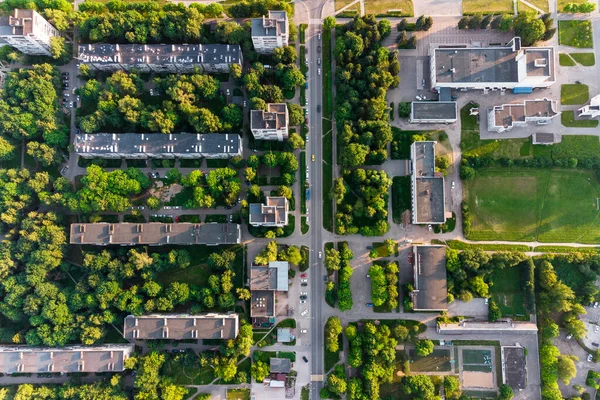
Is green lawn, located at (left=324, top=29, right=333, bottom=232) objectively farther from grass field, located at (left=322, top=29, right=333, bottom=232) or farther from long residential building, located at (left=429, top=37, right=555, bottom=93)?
long residential building, located at (left=429, top=37, right=555, bottom=93)

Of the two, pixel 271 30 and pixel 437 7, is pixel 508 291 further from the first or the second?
pixel 271 30

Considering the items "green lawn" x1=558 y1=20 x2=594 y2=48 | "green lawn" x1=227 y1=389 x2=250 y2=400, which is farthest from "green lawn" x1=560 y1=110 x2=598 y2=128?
"green lawn" x1=227 y1=389 x2=250 y2=400

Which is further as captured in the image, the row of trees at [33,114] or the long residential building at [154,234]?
the row of trees at [33,114]

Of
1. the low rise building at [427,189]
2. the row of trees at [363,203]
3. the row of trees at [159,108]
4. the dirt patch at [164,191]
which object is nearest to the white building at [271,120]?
the row of trees at [159,108]

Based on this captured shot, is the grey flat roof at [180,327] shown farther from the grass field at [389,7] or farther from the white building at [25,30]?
the grass field at [389,7]

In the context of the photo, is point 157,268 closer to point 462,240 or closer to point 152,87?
point 152,87

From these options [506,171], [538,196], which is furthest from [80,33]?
[538,196]
